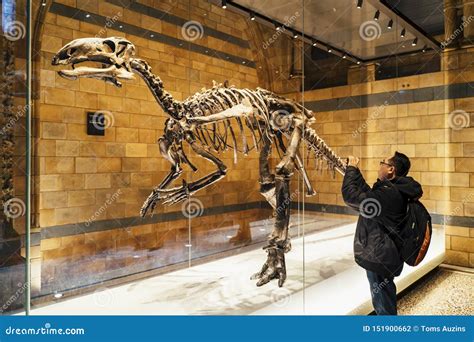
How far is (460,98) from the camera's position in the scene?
17.7 ft

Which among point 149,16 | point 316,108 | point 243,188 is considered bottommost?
point 243,188

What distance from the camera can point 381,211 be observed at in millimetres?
2535

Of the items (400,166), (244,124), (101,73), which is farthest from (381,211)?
(101,73)

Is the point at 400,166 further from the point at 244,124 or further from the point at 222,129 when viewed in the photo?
the point at 222,129

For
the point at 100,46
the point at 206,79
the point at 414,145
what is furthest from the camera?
the point at 414,145

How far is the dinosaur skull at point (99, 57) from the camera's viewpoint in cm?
216

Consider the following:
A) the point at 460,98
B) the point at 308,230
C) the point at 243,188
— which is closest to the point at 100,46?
the point at 243,188

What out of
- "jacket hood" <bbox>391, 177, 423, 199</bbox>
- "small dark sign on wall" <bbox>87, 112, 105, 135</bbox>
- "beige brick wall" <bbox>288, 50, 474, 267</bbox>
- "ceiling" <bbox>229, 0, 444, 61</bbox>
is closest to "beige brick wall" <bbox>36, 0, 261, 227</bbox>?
"small dark sign on wall" <bbox>87, 112, 105, 135</bbox>

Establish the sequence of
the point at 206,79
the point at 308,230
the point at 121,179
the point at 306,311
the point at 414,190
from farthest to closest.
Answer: the point at 308,230, the point at 206,79, the point at 121,179, the point at 306,311, the point at 414,190

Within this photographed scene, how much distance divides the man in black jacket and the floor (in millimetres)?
676

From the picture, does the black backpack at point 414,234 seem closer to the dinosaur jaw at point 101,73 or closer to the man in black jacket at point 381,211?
the man in black jacket at point 381,211

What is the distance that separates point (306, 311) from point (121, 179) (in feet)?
7.16

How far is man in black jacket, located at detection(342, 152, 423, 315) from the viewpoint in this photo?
8.27 feet
